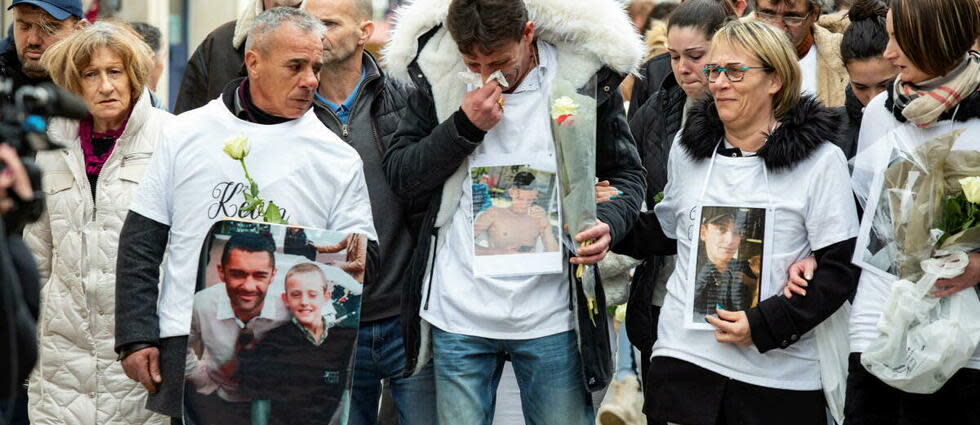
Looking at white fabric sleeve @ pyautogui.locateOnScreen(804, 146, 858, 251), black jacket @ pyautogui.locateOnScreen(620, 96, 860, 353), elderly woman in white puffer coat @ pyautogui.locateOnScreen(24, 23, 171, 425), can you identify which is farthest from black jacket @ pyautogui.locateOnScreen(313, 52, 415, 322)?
white fabric sleeve @ pyautogui.locateOnScreen(804, 146, 858, 251)

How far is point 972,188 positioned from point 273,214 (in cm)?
220

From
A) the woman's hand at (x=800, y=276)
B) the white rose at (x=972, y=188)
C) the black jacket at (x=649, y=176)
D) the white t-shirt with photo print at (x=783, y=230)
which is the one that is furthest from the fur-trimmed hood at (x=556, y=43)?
the white rose at (x=972, y=188)

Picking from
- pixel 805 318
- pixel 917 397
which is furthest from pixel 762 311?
pixel 917 397

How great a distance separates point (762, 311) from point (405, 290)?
4.11ft

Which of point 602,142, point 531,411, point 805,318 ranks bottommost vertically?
point 531,411

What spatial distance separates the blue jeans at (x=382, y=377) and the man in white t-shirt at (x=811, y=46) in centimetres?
238

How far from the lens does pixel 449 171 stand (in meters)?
4.90

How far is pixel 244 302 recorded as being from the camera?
14.9 ft

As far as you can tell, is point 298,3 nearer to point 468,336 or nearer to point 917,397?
point 468,336

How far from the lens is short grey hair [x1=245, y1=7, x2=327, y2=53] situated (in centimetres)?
489

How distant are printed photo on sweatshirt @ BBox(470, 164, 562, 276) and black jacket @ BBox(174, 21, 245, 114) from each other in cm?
194

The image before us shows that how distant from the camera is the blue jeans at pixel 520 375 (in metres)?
4.91

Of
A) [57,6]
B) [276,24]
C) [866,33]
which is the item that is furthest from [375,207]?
[57,6]

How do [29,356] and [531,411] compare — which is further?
[531,411]
